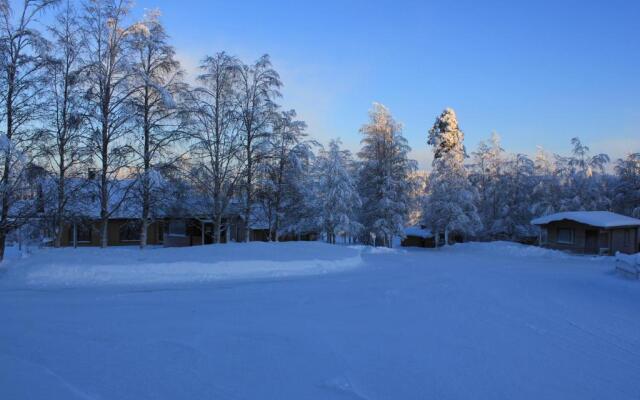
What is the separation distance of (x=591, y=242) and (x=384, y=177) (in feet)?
56.3

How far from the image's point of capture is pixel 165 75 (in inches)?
778

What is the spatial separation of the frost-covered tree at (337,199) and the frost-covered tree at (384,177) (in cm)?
132

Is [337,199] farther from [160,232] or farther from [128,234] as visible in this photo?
[128,234]

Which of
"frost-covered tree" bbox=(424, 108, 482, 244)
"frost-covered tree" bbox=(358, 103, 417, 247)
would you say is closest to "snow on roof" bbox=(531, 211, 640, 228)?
"frost-covered tree" bbox=(424, 108, 482, 244)

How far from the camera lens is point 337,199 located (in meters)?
34.0

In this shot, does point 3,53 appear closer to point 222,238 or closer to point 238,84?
point 238,84

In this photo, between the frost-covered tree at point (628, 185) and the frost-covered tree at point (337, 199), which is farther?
the frost-covered tree at point (628, 185)

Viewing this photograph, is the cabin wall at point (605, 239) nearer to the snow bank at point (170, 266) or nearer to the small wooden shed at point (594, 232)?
the small wooden shed at point (594, 232)

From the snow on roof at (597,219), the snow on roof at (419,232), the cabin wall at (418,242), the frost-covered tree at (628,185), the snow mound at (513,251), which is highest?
the frost-covered tree at (628,185)

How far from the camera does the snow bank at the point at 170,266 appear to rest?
470 inches

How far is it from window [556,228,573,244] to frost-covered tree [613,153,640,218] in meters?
13.6

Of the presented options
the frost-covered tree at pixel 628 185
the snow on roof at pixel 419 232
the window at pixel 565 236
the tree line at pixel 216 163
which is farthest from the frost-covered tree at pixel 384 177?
the frost-covered tree at pixel 628 185

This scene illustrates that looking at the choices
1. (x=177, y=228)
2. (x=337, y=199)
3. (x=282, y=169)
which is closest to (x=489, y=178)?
(x=337, y=199)

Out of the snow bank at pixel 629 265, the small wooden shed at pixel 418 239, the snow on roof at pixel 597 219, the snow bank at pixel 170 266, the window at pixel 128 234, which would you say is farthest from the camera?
the small wooden shed at pixel 418 239
